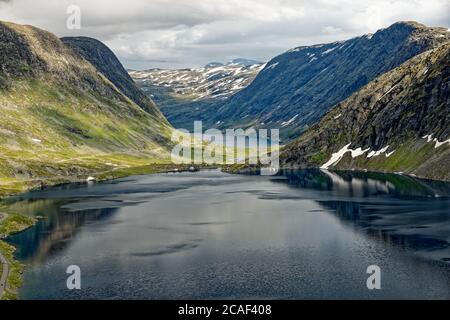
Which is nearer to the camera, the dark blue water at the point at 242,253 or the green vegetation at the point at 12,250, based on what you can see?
the green vegetation at the point at 12,250

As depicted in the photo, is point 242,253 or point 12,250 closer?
point 242,253

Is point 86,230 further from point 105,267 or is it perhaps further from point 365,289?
point 365,289

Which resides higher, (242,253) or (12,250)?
(12,250)

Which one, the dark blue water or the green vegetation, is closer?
the green vegetation
